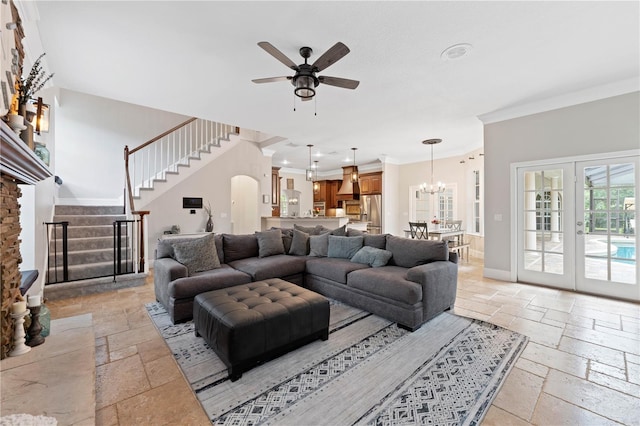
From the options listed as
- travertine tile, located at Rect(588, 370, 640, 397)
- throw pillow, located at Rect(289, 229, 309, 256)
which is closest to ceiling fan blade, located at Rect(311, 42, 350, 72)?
throw pillow, located at Rect(289, 229, 309, 256)

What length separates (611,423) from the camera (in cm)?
159

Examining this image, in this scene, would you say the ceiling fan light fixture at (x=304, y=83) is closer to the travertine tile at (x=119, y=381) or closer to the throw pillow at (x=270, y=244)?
the throw pillow at (x=270, y=244)

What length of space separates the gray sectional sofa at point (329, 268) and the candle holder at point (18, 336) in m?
1.11

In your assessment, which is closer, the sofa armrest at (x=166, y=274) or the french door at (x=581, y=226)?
the sofa armrest at (x=166, y=274)

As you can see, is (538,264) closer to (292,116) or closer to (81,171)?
(292,116)

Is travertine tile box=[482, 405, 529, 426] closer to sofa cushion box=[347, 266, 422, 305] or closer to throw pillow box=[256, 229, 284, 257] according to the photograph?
sofa cushion box=[347, 266, 422, 305]

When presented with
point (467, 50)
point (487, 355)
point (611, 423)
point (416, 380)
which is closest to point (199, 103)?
point (467, 50)

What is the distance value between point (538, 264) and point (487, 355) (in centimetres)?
298

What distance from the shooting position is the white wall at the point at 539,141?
3.63m

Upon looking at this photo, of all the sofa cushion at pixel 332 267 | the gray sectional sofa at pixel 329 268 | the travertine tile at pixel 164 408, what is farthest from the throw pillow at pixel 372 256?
the travertine tile at pixel 164 408

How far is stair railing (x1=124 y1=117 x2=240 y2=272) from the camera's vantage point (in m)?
6.07

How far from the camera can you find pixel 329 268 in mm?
3691

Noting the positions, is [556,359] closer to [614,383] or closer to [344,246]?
[614,383]

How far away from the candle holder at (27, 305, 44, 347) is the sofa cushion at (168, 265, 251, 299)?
0.99 m
